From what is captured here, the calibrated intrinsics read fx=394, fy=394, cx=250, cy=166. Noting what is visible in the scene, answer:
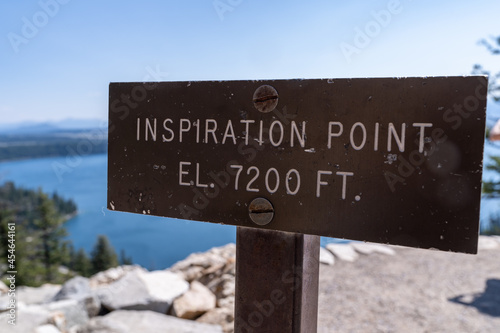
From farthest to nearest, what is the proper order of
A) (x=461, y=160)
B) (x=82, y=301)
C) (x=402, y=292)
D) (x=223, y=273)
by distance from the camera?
(x=402, y=292) → (x=223, y=273) → (x=82, y=301) → (x=461, y=160)

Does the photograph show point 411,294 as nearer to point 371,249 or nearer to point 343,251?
point 343,251

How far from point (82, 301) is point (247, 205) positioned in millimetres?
2868

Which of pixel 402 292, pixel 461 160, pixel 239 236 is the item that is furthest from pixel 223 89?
pixel 402 292

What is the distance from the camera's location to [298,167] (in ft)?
3.75

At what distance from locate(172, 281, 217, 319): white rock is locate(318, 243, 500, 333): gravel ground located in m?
1.14

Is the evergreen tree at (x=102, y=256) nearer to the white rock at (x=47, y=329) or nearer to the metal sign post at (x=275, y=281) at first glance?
the white rock at (x=47, y=329)

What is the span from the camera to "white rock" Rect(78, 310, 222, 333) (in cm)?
288

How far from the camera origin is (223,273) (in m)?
4.05

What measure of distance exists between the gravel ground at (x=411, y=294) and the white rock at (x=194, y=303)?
1144mm

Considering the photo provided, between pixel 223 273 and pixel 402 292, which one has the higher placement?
pixel 223 273

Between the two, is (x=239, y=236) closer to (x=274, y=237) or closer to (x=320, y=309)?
(x=274, y=237)

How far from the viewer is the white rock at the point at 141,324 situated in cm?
288

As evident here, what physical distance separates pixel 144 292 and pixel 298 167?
2.78 m

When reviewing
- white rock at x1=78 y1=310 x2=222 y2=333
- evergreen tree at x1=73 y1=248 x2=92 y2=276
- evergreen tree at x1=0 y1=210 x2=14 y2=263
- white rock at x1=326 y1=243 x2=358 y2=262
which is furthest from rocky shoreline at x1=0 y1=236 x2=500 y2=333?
evergreen tree at x1=73 y1=248 x2=92 y2=276
